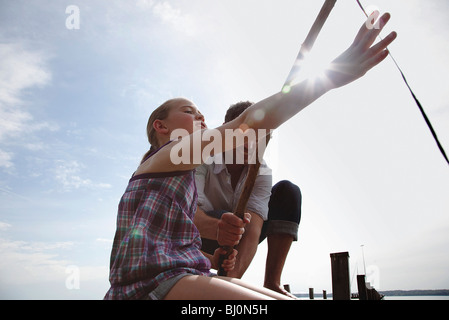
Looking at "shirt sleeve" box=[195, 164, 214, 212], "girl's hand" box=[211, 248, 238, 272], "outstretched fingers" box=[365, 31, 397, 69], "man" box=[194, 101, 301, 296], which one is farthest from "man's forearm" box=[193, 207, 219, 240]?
"outstretched fingers" box=[365, 31, 397, 69]

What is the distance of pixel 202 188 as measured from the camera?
4070mm

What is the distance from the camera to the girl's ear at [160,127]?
7.74 feet

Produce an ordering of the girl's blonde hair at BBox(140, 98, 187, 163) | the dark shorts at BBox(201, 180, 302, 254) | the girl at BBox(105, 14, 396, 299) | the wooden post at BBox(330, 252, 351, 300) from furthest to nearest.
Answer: the wooden post at BBox(330, 252, 351, 300) → the dark shorts at BBox(201, 180, 302, 254) → the girl's blonde hair at BBox(140, 98, 187, 163) → the girl at BBox(105, 14, 396, 299)

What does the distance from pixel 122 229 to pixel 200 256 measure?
0.46m

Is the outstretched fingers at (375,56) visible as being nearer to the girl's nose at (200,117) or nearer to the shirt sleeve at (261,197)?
the girl's nose at (200,117)

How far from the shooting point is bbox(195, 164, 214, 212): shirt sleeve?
154 inches

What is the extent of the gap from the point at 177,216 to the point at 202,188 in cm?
225

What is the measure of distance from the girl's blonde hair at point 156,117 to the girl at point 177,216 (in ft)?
1.80

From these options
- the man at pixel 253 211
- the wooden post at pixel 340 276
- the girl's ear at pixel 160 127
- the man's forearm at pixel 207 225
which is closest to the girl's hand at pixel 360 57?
the girl's ear at pixel 160 127

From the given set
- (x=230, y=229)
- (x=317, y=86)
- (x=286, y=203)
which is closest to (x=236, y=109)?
(x=286, y=203)

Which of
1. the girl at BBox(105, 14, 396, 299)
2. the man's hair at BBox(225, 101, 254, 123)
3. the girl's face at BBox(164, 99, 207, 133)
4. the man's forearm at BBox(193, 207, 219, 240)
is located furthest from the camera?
the man's hair at BBox(225, 101, 254, 123)

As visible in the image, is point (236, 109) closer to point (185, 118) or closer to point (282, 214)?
point (282, 214)

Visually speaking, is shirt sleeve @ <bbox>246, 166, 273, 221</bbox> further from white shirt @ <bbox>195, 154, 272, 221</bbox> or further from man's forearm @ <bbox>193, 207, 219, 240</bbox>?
man's forearm @ <bbox>193, 207, 219, 240</bbox>

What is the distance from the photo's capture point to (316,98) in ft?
5.62
